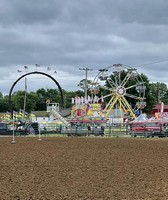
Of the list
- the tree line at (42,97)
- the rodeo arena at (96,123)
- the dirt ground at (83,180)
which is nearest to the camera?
the dirt ground at (83,180)

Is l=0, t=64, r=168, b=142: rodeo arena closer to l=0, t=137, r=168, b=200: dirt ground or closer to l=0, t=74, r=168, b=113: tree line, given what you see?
l=0, t=137, r=168, b=200: dirt ground

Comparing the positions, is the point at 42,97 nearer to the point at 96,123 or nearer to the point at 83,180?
the point at 96,123

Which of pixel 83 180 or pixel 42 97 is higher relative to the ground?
pixel 42 97

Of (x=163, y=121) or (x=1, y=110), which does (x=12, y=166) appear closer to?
(x=163, y=121)

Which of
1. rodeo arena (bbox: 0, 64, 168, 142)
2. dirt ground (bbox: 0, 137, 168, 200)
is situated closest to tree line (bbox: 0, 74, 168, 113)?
rodeo arena (bbox: 0, 64, 168, 142)

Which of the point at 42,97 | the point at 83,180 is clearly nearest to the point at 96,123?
the point at 83,180

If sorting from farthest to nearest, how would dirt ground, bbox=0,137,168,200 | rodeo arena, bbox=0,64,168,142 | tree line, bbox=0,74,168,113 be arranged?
tree line, bbox=0,74,168,113 < rodeo arena, bbox=0,64,168,142 < dirt ground, bbox=0,137,168,200

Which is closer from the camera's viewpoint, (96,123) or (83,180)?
(83,180)

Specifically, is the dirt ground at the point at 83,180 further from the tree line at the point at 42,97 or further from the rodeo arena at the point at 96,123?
the tree line at the point at 42,97

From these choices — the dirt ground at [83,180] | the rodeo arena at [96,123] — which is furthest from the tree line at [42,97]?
the dirt ground at [83,180]

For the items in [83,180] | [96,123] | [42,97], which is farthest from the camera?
[42,97]

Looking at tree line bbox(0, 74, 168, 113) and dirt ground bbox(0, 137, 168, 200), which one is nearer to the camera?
dirt ground bbox(0, 137, 168, 200)

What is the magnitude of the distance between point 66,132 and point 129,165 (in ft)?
115

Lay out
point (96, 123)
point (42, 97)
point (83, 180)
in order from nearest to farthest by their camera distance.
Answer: point (83, 180)
point (96, 123)
point (42, 97)
